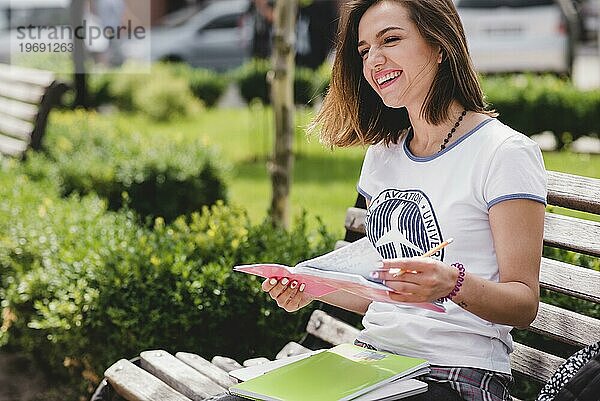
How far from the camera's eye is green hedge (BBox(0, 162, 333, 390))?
3.65m

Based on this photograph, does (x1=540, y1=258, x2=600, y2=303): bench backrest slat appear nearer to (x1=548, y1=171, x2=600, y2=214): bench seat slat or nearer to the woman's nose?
(x1=548, y1=171, x2=600, y2=214): bench seat slat

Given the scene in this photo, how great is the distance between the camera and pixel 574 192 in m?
2.68

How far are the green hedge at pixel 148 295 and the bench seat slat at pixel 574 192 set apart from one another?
121 centimetres

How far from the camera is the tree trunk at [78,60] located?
39.1ft

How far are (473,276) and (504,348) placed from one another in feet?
1.17

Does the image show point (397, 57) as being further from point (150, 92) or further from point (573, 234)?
point (150, 92)

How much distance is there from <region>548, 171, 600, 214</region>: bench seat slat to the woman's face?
1.65 feet

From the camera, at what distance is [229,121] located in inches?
485

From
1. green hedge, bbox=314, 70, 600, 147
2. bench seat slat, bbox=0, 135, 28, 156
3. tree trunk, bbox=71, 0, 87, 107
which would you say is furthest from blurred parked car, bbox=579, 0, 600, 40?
bench seat slat, bbox=0, 135, 28, 156

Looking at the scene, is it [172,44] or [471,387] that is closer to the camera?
[471,387]

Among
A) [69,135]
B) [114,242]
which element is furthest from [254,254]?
[69,135]

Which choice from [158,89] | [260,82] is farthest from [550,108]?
[158,89]

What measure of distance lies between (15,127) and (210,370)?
15.4 feet

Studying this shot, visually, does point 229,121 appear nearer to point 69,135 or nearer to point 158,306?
point 69,135
